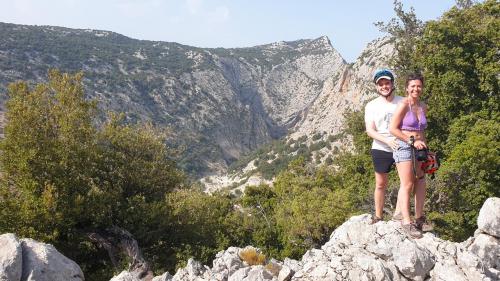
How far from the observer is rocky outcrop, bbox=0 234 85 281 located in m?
10.3

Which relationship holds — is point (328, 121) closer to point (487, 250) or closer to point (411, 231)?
point (487, 250)

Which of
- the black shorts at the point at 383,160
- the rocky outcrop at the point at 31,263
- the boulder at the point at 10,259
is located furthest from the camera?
the rocky outcrop at the point at 31,263

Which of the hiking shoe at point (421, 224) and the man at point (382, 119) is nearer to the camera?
the man at point (382, 119)

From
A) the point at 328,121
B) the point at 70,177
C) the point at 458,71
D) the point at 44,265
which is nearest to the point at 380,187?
the point at 44,265

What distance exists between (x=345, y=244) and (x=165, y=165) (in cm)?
1945

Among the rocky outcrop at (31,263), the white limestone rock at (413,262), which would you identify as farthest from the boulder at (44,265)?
the white limestone rock at (413,262)

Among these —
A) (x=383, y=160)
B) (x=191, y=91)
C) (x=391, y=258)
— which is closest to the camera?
(x=391, y=258)

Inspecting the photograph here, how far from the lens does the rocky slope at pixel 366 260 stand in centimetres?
838

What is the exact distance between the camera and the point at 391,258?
28.4 feet

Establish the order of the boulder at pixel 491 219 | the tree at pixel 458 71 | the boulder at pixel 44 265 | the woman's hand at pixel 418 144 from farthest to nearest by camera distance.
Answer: the tree at pixel 458 71, the boulder at pixel 44 265, the boulder at pixel 491 219, the woman's hand at pixel 418 144

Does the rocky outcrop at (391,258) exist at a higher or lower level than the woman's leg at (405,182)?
lower

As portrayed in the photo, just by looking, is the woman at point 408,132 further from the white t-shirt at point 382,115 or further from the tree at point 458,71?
the tree at point 458,71

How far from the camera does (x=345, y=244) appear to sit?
9641mm

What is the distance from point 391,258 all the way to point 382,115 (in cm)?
289
